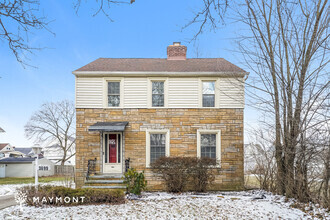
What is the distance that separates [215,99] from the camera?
1188 cm

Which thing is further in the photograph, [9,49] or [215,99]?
[215,99]

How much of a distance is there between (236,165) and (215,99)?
9.88 ft

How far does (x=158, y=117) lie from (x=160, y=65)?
265cm

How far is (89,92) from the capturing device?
464 inches

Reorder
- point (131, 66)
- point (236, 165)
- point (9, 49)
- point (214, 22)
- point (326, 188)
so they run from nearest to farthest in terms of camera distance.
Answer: point (214, 22), point (9, 49), point (326, 188), point (236, 165), point (131, 66)

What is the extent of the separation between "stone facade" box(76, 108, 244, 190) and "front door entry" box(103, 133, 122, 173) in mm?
263

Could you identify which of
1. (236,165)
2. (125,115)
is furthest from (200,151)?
(125,115)

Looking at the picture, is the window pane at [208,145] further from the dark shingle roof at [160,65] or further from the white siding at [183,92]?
the dark shingle roof at [160,65]

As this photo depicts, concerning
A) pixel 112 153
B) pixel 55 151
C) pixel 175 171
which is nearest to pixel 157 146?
pixel 175 171

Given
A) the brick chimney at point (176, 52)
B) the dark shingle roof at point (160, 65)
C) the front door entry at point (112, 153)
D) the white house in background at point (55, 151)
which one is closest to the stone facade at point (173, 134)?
the front door entry at point (112, 153)

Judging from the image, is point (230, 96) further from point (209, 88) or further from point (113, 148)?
point (113, 148)

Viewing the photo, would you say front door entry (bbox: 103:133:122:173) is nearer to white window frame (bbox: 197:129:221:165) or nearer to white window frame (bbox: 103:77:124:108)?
white window frame (bbox: 103:77:124:108)

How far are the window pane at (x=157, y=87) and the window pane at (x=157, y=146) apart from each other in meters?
1.97

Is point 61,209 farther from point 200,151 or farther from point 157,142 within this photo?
point 200,151
